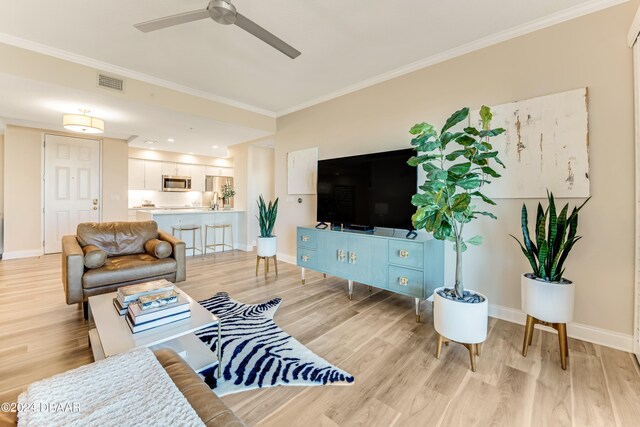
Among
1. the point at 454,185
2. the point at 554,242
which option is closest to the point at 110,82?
the point at 454,185

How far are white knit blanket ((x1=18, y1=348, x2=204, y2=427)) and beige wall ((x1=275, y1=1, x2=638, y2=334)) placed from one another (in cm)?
283

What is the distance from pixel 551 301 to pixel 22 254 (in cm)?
Answer: 769

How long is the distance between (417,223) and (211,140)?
4867 mm

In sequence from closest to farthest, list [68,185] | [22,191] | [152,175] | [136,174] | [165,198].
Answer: [22,191], [68,185], [136,174], [152,175], [165,198]

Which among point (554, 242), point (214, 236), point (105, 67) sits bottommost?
point (214, 236)

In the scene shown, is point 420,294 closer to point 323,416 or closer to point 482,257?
point 482,257

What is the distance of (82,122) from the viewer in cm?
368

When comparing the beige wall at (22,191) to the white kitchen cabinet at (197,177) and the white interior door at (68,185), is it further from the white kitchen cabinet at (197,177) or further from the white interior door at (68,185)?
the white kitchen cabinet at (197,177)

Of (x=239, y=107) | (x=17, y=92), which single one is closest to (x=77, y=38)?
(x=17, y=92)

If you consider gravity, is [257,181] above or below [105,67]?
below

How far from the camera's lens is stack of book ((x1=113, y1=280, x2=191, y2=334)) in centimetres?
159

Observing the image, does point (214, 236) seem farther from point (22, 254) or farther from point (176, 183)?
point (22, 254)

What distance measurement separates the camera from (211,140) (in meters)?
5.57

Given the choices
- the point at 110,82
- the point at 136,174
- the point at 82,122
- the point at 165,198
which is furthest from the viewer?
the point at 165,198
